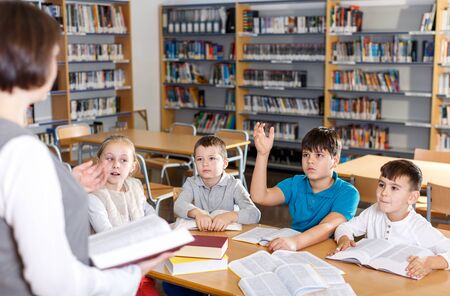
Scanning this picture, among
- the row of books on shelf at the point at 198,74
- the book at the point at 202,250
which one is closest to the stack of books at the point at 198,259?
the book at the point at 202,250

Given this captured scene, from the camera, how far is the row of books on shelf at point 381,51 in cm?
641

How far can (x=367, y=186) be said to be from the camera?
12.0ft

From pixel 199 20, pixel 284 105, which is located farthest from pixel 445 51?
pixel 199 20

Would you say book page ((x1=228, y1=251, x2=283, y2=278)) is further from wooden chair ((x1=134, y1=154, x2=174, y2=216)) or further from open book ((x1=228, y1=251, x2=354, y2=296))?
wooden chair ((x1=134, y1=154, x2=174, y2=216))

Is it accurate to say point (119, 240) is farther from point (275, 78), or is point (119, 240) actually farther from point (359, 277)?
point (275, 78)

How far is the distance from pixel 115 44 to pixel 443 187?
5.34 m

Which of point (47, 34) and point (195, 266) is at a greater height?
point (47, 34)

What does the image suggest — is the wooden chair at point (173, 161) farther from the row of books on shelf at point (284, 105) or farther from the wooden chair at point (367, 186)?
the wooden chair at point (367, 186)

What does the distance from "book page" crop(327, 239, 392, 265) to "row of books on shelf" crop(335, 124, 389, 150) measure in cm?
488

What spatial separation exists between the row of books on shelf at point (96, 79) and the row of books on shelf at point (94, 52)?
0.17 metres

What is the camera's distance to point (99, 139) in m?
5.42

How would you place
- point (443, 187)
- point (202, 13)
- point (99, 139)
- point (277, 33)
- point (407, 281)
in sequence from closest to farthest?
point (407, 281) < point (443, 187) < point (99, 139) < point (277, 33) < point (202, 13)

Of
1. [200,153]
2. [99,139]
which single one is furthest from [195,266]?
[99,139]

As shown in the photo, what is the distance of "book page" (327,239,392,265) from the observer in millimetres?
1987
